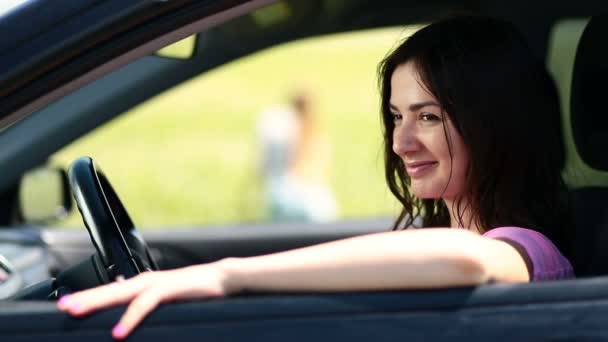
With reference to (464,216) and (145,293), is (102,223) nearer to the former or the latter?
(145,293)

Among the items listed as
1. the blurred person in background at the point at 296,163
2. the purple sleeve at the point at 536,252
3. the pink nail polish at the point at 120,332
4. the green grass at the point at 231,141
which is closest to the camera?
the pink nail polish at the point at 120,332

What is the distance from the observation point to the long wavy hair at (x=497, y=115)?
195 centimetres

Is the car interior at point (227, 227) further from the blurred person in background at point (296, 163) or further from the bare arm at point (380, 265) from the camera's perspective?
the blurred person in background at point (296, 163)

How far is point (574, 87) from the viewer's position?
7.37ft

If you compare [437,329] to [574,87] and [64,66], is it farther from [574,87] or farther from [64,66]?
[574,87]

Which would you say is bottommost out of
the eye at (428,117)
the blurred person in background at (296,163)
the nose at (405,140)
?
the blurred person in background at (296,163)

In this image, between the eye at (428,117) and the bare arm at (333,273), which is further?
the eye at (428,117)

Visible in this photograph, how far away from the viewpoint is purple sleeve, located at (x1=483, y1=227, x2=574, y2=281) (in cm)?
176

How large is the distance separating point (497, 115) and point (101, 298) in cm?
81

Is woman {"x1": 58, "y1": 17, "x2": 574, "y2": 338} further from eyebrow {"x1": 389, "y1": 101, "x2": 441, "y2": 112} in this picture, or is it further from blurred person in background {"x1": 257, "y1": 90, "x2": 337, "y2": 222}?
blurred person in background {"x1": 257, "y1": 90, "x2": 337, "y2": 222}

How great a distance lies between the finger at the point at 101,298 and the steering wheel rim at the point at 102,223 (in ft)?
1.25

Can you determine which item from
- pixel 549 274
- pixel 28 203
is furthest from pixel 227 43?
pixel 549 274

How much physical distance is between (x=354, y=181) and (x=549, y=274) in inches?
492

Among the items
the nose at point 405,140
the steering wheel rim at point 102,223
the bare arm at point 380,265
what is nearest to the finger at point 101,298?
the bare arm at point 380,265
